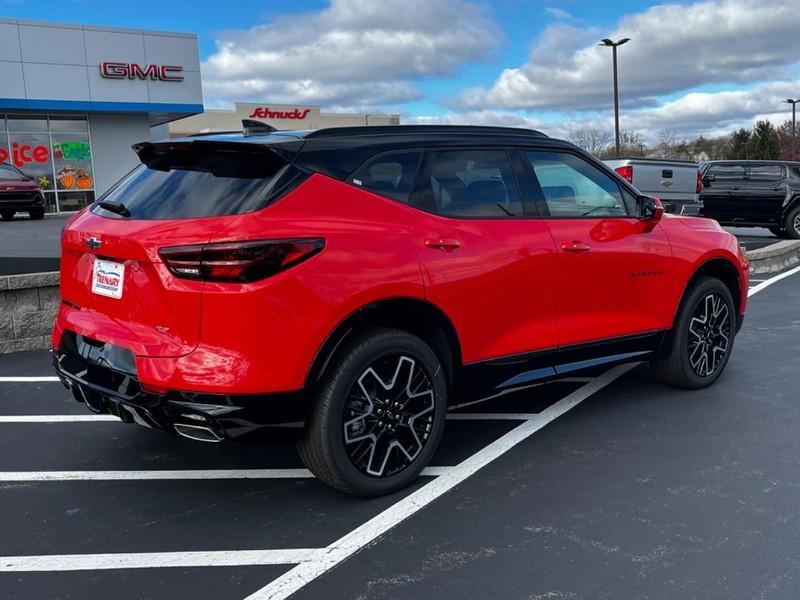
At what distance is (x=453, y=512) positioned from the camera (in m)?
3.38

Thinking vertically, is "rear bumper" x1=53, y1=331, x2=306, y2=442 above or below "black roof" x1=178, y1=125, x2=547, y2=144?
below

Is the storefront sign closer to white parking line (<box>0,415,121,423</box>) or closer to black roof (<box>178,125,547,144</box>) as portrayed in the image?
white parking line (<box>0,415,121,423</box>)

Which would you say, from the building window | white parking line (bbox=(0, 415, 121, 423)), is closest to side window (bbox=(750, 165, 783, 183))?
white parking line (bbox=(0, 415, 121, 423))

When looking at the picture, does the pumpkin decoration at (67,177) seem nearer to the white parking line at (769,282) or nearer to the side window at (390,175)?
the white parking line at (769,282)

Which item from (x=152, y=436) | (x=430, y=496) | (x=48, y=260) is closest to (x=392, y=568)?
(x=430, y=496)

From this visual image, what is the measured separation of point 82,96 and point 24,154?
2.82m

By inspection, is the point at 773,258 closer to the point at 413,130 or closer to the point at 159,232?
the point at 413,130

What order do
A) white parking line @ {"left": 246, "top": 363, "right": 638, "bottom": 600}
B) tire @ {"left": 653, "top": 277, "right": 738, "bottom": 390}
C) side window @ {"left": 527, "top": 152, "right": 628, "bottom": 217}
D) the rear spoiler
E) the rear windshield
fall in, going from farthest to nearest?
1. tire @ {"left": 653, "top": 277, "right": 738, "bottom": 390}
2. side window @ {"left": 527, "top": 152, "right": 628, "bottom": 217}
3. the rear spoiler
4. the rear windshield
5. white parking line @ {"left": 246, "top": 363, "right": 638, "bottom": 600}

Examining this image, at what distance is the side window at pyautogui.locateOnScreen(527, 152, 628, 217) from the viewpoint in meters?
4.30

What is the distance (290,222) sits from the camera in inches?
123

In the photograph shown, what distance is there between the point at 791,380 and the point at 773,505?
233 cm

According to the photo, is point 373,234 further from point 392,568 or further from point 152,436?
point 152,436

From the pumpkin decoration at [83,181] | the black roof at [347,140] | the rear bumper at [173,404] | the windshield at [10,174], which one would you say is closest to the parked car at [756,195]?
the black roof at [347,140]

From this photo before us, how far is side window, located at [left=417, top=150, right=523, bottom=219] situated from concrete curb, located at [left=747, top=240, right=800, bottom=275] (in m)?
8.21
